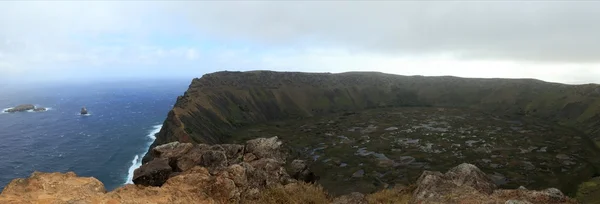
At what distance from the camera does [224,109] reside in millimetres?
166875

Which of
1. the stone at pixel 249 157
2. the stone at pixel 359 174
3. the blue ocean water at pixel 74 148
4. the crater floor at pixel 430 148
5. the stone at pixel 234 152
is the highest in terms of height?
the stone at pixel 234 152

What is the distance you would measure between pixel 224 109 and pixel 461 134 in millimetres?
108038

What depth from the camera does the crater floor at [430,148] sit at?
3487 inches

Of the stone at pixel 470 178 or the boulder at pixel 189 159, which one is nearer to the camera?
the stone at pixel 470 178

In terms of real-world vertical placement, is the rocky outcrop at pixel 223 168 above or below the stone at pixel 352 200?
above

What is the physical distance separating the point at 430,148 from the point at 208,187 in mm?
107882

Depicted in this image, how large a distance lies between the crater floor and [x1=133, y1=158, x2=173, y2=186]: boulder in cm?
5876

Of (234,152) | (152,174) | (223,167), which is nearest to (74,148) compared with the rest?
(234,152)

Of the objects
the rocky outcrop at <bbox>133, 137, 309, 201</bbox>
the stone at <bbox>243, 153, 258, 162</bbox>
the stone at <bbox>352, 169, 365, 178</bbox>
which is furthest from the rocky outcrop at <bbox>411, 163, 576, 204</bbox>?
the stone at <bbox>352, 169, 365, 178</bbox>

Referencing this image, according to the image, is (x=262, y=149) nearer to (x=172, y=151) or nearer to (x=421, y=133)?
(x=172, y=151)

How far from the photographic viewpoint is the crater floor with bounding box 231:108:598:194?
8856 cm

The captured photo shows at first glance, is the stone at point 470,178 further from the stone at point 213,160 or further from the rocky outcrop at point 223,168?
the stone at point 213,160

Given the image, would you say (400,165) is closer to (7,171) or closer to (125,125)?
(7,171)

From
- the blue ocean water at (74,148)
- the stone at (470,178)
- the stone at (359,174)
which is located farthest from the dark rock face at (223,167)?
the blue ocean water at (74,148)
